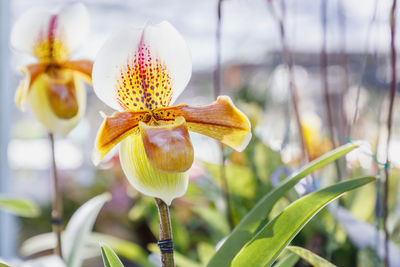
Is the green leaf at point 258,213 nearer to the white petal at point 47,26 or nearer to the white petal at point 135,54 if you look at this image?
the white petal at point 135,54

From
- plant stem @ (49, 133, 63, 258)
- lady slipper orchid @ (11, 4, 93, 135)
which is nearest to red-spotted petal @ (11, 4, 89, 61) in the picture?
lady slipper orchid @ (11, 4, 93, 135)

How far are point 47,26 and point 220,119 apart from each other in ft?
1.01

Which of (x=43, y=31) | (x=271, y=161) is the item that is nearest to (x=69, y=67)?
(x=43, y=31)

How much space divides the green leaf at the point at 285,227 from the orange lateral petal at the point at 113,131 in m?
0.12

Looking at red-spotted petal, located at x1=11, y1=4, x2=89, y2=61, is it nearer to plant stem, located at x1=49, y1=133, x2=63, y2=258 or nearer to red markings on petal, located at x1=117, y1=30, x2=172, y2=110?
plant stem, located at x1=49, y1=133, x2=63, y2=258

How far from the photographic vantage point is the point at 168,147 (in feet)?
0.97

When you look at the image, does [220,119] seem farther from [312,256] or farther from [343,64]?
[343,64]

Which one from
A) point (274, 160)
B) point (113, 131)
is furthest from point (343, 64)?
point (113, 131)

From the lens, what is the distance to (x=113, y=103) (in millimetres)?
333

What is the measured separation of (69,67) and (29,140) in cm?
489

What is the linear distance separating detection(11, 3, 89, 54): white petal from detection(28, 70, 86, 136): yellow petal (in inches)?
1.9

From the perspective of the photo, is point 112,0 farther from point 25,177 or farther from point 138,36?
point 138,36

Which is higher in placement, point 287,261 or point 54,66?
point 54,66

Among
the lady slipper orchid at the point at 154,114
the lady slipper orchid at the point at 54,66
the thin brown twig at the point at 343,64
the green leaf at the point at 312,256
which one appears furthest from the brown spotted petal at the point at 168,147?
the thin brown twig at the point at 343,64
